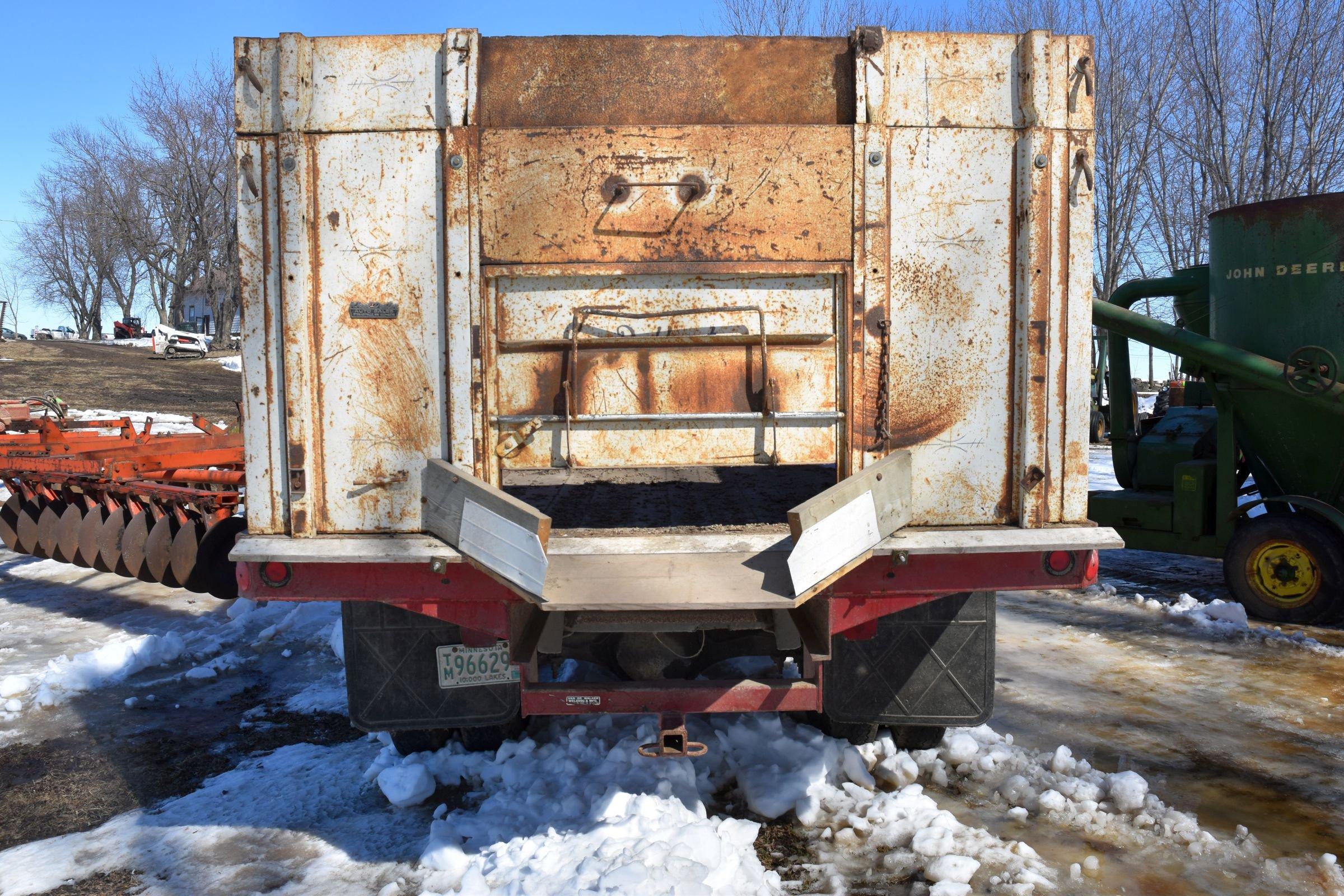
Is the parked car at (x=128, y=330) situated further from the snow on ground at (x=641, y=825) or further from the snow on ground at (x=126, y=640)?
the snow on ground at (x=641, y=825)

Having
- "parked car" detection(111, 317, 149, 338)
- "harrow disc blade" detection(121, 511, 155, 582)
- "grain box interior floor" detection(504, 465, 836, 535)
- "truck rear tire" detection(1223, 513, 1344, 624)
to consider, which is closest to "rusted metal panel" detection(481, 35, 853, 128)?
"grain box interior floor" detection(504, 465, 836, 535)

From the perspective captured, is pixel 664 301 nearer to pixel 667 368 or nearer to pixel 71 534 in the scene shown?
pixel 667 368

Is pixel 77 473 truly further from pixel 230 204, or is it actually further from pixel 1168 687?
pixel 230 204

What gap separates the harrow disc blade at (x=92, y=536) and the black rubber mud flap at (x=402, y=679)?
14.7ft

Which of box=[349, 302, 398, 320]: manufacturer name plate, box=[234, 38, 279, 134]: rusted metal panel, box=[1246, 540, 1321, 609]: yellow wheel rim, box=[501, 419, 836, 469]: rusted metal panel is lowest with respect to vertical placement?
box=[1246, 540, 1321, 609]: yellow wheel rim

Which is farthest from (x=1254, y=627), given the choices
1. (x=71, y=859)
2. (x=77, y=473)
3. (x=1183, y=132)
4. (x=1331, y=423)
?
(x=1183, y=132)

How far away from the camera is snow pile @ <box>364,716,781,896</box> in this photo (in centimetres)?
301

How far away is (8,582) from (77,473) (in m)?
1.73

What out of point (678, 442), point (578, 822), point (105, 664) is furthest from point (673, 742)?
point (105, 664)

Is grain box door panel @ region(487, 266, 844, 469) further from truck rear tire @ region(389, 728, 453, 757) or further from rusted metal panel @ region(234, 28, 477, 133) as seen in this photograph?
truck rear tire @ region(389, 728, 453, 757)

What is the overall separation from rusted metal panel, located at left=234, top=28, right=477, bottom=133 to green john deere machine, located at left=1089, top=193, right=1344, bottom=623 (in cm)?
585

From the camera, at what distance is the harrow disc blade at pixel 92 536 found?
23.7ft

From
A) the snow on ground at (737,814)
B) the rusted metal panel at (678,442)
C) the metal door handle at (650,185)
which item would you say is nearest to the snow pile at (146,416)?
the snow on ground at (737,814)

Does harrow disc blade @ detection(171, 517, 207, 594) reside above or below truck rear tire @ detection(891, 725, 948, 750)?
above
